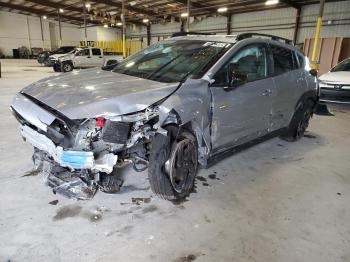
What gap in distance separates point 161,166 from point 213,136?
26.4 inches

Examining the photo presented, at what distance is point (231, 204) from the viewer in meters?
2.71

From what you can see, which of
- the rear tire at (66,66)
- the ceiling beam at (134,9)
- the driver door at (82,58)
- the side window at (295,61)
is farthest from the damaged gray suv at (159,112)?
the ceiling beam at (134,9)

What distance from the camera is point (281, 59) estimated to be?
3830 mm

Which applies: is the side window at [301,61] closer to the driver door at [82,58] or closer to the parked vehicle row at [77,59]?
the parked vehicle row at [77,59]

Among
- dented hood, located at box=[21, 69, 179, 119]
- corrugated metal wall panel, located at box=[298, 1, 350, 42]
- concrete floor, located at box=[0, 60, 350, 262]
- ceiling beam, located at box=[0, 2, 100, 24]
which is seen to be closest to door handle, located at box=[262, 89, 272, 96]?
concrete floor, located at box=[0, 60, 350, 262]

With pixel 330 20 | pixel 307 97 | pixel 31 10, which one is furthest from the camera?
pixel 31 10

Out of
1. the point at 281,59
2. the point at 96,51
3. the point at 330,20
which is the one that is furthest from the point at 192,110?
the point at 96,51

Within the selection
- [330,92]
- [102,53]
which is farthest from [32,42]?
[330,92]

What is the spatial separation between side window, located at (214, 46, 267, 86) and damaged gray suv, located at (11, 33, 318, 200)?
0.01 meters

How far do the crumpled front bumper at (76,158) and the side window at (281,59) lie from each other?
2.53m

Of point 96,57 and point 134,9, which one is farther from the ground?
point 134,9

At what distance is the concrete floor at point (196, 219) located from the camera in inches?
79.7

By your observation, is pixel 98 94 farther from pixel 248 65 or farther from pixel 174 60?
pixel 248 65

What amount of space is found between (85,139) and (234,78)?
1557mm
